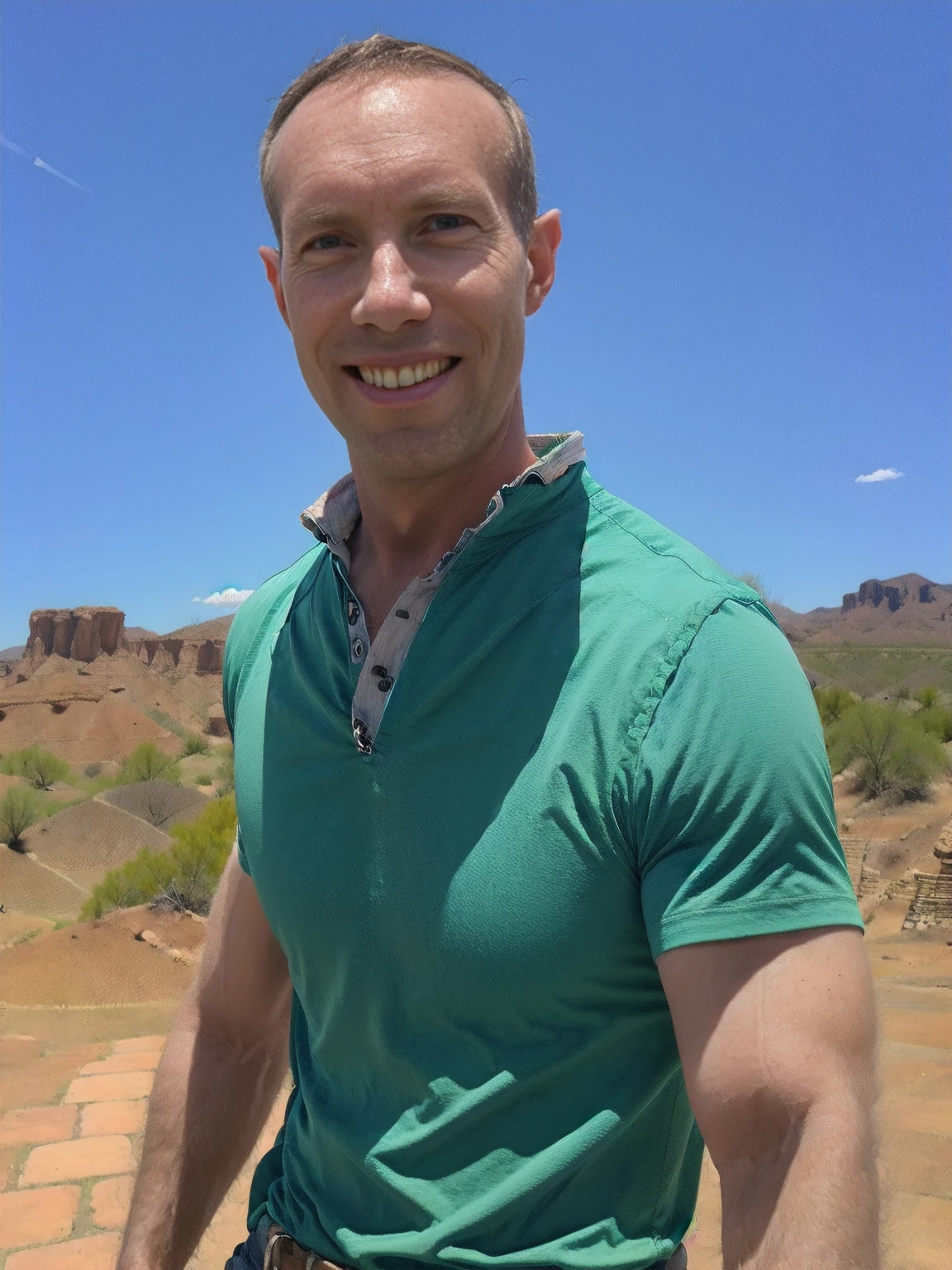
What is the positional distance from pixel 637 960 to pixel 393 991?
0.28 metres

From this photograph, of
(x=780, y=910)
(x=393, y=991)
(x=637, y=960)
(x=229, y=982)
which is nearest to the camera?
(x=780, y=910)

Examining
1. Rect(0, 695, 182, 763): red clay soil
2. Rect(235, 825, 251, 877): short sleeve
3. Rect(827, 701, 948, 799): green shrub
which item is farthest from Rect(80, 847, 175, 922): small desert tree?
Rect(0, 695, 182, 763): red clay soil

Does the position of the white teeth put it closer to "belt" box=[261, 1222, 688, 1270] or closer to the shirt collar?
the shirt collar

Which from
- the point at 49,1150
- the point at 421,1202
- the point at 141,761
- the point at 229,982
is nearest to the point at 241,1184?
the point at 49,1150

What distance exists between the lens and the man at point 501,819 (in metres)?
0.97

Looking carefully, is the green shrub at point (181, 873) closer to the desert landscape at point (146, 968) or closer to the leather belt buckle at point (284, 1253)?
the desert landscape at point (146, 968)

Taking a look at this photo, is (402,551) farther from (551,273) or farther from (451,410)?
(551,273)

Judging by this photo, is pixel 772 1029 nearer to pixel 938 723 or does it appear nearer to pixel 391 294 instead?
pixel 391 294

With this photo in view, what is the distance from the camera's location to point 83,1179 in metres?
3.92

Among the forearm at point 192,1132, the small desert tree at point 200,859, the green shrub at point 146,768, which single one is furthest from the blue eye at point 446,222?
the green shrub at point 146,768

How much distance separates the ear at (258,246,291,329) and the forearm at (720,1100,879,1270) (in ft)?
3.68

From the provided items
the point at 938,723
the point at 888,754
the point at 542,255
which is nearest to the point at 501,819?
the point at 542,255

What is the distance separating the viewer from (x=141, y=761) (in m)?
28.3

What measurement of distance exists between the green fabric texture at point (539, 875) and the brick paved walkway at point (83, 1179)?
7.90ft
